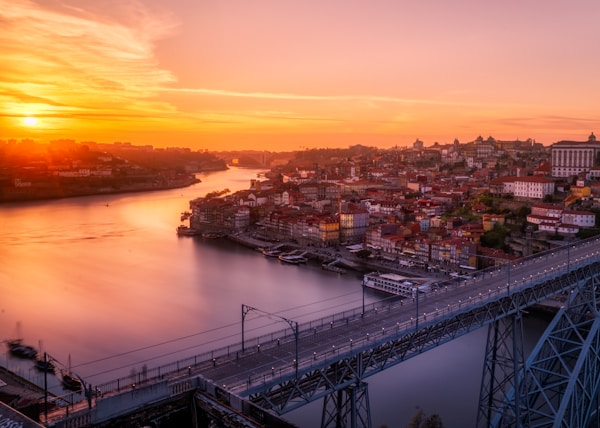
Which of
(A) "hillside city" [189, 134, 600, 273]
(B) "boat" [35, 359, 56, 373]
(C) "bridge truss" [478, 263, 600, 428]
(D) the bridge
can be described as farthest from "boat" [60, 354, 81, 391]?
(A) "hillside city" [189, 134, 600, 273]

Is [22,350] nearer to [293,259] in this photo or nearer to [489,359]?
[489,359]

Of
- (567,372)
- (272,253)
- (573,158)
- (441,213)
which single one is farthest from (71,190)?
(567,372)

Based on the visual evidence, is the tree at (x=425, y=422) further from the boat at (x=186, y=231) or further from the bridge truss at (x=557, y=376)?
the boat at (x=186, y=231)


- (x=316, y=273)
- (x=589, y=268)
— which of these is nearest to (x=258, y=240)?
(x=316, y=273)

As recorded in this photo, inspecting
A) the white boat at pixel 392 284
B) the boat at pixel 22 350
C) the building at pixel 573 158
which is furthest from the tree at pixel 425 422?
the building at pixel 573 158

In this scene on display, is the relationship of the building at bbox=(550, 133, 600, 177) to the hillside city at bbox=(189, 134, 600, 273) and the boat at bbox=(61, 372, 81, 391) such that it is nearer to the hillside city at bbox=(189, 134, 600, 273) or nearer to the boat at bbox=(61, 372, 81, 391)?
the hillside city at bbox=(189, 134, 600, 273)

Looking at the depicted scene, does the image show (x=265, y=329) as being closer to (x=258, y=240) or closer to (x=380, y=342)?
(x=380, y=342)
